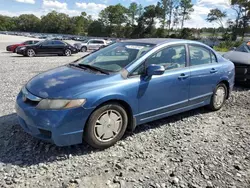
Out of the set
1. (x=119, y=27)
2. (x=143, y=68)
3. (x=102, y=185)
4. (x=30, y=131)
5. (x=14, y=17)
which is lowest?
(x=102, y=185)

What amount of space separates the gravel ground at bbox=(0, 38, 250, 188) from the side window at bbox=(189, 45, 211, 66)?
117 cm

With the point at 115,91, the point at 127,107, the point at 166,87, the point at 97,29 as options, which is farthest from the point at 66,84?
the point at 97,29

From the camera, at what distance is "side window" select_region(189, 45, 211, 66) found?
4382 millimetres

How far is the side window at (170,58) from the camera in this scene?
3.83 metres

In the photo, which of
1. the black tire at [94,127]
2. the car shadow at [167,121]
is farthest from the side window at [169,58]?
the car shadow at [167,121]

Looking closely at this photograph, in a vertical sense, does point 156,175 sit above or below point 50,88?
below

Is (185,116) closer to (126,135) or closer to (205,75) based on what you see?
(205,75)

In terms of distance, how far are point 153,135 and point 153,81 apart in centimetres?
88

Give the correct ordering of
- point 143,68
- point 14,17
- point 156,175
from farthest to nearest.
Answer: point 14,17 → point 143,68 → point 156,175

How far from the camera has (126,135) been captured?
150 inches

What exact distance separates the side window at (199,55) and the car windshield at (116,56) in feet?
3.04

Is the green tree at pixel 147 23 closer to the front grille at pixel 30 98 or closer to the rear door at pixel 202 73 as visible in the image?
the rear door at pixel 202 73

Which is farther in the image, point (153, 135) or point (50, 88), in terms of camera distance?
point (153, 135)

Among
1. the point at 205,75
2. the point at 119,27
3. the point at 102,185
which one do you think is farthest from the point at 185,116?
the point at 119,27
